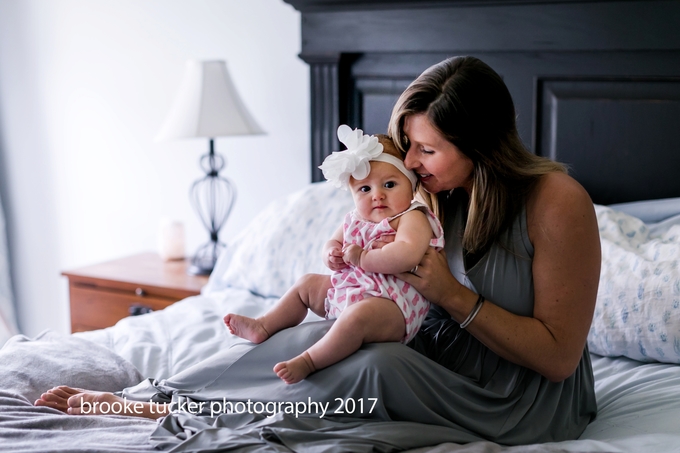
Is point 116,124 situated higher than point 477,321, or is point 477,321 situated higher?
point 116,124

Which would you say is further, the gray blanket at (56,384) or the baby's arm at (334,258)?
the baby's arm at (334,258)

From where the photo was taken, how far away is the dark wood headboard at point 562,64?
6.37 feet

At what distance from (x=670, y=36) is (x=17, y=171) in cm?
279

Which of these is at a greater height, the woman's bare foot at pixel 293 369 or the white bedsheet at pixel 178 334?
the woman's bare foot at pixel 293 369

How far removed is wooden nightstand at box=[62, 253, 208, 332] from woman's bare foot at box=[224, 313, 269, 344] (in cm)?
102

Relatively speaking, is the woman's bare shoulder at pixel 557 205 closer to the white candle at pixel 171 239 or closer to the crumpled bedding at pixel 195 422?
the crumpled bedding at pixel 195 422

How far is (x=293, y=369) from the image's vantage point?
1208 millimetres

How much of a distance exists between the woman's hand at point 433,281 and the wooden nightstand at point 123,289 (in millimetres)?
1229

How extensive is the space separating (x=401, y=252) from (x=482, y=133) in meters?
0.26

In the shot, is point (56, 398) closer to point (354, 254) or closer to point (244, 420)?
point (244, 420)

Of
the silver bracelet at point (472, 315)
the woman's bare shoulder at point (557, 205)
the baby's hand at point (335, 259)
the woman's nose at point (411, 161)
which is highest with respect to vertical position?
the woman's nose at point (411, 161)

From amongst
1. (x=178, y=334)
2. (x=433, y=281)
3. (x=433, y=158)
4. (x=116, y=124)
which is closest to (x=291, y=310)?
(x=433, y=281)

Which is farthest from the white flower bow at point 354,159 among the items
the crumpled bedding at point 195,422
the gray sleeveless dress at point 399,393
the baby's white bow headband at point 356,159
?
the crumpled bedding at point 195,422

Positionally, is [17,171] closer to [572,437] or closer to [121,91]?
[121,91]
